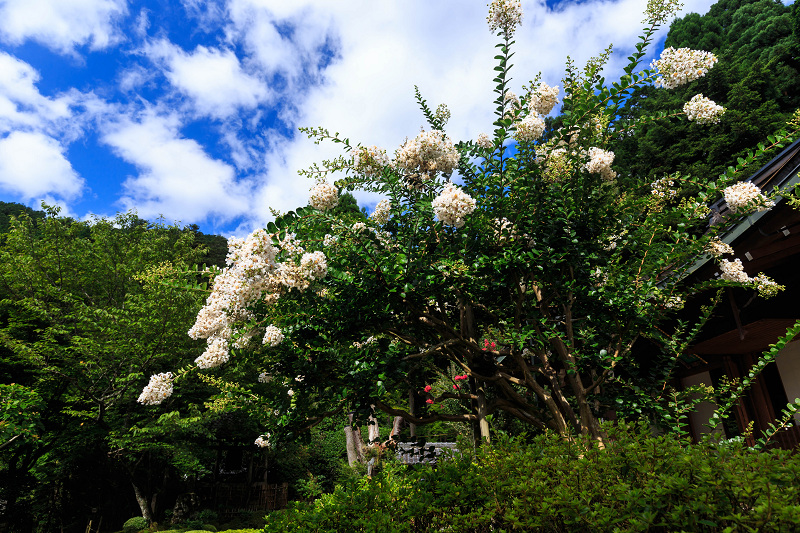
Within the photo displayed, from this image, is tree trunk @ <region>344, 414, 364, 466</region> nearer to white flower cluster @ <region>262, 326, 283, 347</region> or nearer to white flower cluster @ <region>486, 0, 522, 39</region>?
white flower cluster @ <region>262, 326, 283, 347</region>

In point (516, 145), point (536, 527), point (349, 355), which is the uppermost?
point (516, 145)

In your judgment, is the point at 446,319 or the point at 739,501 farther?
the point at 446,319

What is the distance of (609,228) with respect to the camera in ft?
13.5

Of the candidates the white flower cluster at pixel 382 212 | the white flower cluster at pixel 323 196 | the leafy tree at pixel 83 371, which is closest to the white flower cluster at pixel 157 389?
the white flower cluster at pixel 323 196

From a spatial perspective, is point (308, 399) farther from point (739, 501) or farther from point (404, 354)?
point (739, 501)

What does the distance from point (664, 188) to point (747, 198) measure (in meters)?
0.74

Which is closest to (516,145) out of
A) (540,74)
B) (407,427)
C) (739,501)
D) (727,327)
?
(540,74)

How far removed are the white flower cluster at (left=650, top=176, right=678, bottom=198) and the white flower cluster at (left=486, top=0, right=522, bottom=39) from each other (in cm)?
202

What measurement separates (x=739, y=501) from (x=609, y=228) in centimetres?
258

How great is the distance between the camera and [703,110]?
153 inches

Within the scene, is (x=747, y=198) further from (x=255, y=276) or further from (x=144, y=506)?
(x=144, y=506)

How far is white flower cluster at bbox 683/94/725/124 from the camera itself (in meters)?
3.84

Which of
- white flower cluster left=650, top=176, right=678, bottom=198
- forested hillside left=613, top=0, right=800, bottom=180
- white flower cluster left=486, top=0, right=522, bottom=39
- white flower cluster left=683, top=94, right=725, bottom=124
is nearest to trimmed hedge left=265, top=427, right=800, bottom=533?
white flower cluster left=650, top=176, right=678, bottom=198

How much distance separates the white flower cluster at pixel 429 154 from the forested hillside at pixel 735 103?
67.8ft
